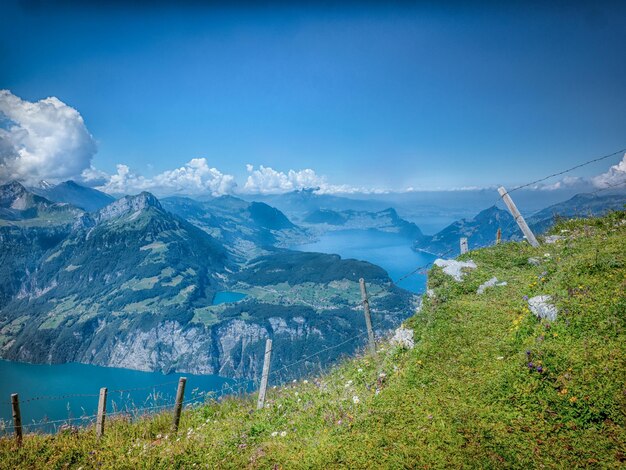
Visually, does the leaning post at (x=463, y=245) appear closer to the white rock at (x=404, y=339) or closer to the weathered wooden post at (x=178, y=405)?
the white rock at (x=404, y=339)

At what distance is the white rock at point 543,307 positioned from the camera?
35.3 feet

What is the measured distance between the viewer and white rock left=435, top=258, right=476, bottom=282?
55.8 ft

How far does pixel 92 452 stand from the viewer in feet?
34.4

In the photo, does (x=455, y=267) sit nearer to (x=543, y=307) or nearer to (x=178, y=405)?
(x=543, y=307)

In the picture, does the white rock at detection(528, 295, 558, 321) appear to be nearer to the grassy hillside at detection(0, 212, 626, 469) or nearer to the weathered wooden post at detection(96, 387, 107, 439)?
the grassy hillside at detection(0, 212, 626, 469)

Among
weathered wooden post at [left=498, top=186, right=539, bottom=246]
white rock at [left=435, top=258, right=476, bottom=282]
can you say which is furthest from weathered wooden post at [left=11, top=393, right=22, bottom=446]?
weathered wooden post at [left=498, top=186, right=539, bottom=246]

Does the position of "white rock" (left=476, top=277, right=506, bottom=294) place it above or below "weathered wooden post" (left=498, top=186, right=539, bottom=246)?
below

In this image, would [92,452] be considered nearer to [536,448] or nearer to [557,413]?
[536,448]

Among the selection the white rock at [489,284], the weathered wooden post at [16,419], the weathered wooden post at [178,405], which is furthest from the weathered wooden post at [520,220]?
the weathered wooden post at [16,419]

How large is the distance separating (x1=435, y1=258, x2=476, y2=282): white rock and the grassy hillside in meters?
2.12

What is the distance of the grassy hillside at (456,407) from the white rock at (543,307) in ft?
0.80

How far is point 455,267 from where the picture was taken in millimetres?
17766

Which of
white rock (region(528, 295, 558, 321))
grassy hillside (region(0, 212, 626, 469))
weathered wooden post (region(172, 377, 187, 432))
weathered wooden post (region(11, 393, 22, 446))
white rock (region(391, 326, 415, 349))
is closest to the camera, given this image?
grassy hillside (region(0, 212, 626, 469))

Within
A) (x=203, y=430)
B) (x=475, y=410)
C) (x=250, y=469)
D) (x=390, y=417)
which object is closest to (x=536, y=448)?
(x=475, y=410)
